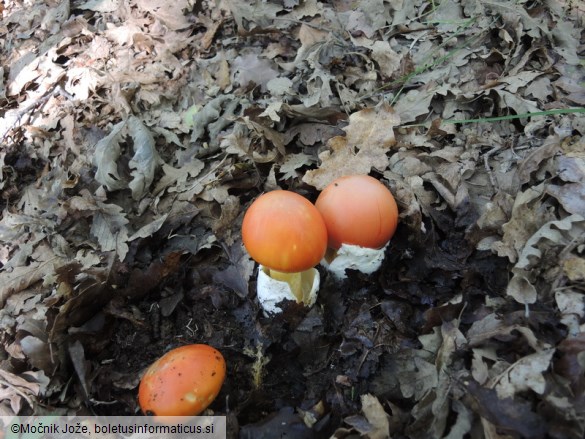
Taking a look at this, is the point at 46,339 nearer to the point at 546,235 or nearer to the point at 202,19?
the point at 546,235

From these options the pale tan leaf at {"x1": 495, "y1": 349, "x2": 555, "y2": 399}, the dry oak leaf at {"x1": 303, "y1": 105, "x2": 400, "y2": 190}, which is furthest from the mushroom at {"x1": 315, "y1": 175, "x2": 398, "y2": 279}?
the pale tan leaf at {"x1": 495, "y1": 349, "x2": 555, "y2": 399}

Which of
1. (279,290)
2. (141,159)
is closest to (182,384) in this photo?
(279,290)

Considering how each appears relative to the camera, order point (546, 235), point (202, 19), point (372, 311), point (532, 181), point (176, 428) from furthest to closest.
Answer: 1. point (202, 19)
2. point (532, 181)
3. point (372, 311)
4. point (546, 235)
5. point (176, 428)

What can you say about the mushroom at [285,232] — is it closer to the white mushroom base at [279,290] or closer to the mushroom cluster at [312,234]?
the mushroom cluster at [312,234]

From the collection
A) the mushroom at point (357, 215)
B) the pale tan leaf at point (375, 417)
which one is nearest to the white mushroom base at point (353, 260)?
the mushroom at point (357, 215)

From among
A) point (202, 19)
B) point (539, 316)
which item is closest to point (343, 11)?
point (202, 19)

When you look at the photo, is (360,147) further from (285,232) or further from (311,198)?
(285,232)
